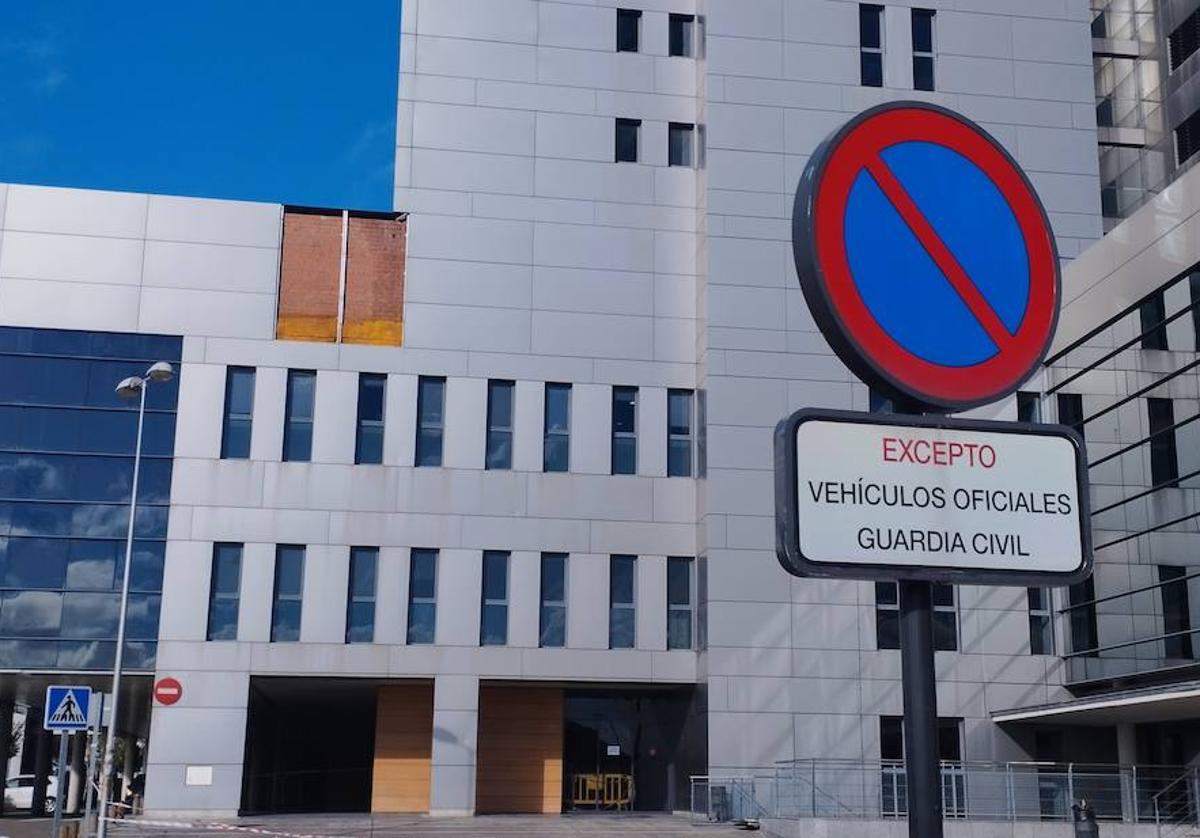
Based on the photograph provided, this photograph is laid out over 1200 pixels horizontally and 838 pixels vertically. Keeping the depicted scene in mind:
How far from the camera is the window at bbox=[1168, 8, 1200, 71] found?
44125mm

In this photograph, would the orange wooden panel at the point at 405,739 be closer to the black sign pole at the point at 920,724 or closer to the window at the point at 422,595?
the window at the point at 422,595

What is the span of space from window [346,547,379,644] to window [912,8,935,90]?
70.3 feet

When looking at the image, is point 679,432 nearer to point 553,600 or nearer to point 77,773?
point 553,600

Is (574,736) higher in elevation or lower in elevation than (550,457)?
lower

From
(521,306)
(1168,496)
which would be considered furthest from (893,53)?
(1168,496)

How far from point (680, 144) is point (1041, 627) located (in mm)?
17597

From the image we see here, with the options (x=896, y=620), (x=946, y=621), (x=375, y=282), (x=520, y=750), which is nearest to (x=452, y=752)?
(x=520, y=750)

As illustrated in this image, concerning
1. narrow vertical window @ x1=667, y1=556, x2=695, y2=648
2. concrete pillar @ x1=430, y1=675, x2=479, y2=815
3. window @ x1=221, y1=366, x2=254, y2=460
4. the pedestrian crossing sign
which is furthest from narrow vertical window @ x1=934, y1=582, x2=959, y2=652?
the pedestrian crossing sign

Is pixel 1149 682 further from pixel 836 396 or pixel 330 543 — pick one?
pixel 330 543

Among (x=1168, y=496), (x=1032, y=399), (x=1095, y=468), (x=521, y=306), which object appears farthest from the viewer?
(x=521, y=306)

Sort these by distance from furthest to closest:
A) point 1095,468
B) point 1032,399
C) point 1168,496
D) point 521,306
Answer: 1. point 521,306
2. point 1032,399
3. point 1095,468
4. point 1168,496

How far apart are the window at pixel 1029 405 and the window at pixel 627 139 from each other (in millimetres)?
13448

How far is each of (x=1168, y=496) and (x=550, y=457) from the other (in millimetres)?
16949

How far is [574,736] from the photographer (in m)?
43.9
